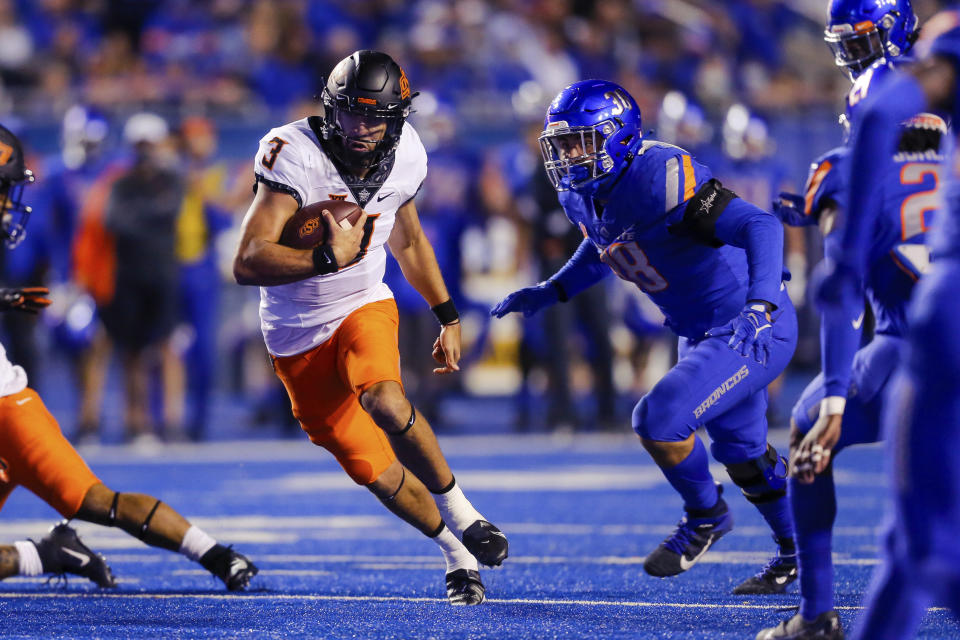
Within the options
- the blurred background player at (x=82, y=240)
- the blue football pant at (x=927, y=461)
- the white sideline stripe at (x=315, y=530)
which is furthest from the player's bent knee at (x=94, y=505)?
the blurred background player at (x=82, y=240)

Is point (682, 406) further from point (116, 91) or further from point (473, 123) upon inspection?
point (116, 91)

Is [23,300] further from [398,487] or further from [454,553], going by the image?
[454,553]

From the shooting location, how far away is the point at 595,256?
4797mm

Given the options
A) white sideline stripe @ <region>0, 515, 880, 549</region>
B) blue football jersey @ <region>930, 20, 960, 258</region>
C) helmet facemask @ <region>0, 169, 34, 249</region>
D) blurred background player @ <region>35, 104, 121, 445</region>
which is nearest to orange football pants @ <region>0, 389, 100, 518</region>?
helmet facemask @ <region>0, 169, 34, 249</region>

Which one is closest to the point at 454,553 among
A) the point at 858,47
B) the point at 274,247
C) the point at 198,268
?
the point at 274,247

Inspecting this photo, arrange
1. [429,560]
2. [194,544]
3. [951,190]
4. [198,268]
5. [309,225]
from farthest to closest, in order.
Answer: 1. [198,268]
2. [429,560]
3. [194,544]
4. [309,225]
5. [951,190]

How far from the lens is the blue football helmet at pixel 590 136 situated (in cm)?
442

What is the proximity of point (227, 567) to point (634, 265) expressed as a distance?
5.53ft

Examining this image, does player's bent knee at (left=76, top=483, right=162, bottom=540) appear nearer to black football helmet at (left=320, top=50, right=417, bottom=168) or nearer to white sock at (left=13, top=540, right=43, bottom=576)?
white sock at (left=13, top=540, right=43, bottom=576)

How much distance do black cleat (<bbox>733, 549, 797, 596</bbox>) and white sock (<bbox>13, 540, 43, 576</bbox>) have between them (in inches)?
92.6

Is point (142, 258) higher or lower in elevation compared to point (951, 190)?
lower

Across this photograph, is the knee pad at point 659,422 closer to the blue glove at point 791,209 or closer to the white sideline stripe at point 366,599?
the white sideline stripe at point 366,599

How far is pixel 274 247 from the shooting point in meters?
4.27

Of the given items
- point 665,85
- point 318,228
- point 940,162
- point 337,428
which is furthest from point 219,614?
point 665,85
